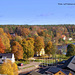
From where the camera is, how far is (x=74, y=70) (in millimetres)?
24500

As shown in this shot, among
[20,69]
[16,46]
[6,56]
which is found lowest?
[20,69]

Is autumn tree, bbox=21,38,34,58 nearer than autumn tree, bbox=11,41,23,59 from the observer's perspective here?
No

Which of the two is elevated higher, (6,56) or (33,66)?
(6,56)

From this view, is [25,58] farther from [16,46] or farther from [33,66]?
[33,66]

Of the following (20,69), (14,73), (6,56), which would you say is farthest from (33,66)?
(14,73)

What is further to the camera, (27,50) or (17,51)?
(27,50)

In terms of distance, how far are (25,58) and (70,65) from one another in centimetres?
1301

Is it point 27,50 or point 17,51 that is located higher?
point 27,50

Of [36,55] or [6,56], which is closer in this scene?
[6,56]

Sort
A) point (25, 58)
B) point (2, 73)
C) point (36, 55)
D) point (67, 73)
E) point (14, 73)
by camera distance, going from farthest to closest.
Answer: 1. point (36, 55)
2. point (25, 58)
3. point (67, 73)
4. point (14, 73)
5. point (2, 73)

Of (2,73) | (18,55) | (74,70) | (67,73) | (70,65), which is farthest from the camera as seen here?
(18,55)

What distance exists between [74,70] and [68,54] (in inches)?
562

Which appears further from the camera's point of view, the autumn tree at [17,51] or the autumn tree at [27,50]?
the autumn tree at [27,50]

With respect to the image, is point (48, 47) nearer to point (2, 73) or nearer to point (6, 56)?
point (6, 56)
